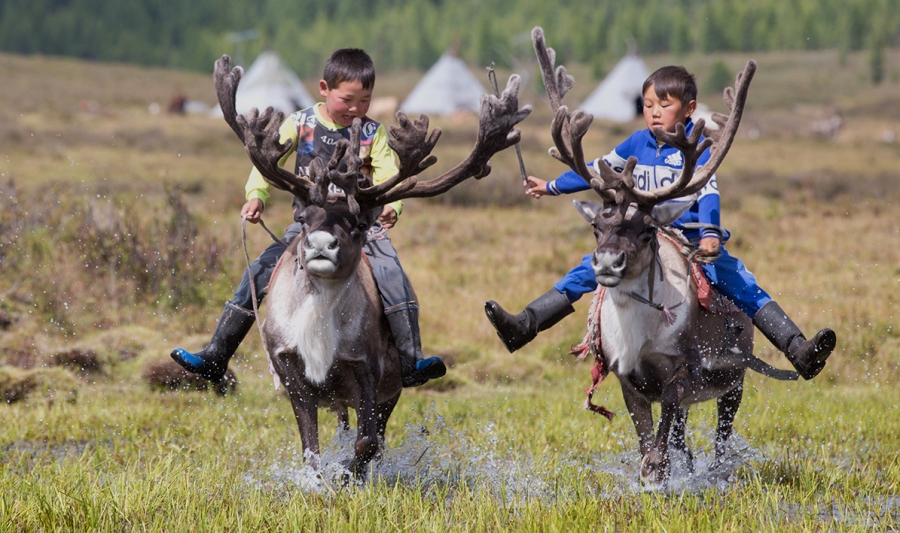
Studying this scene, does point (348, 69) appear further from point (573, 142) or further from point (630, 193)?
point (630, 193)

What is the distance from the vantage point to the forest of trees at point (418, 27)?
13350 cm

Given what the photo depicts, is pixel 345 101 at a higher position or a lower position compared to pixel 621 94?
lower

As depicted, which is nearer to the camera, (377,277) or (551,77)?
(377,277)

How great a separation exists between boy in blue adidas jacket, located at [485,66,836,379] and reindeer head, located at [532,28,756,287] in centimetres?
16

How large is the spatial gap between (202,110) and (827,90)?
178 feet

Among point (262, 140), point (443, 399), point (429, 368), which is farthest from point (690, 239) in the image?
point (443, 399)

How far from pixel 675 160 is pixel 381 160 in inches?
69.8

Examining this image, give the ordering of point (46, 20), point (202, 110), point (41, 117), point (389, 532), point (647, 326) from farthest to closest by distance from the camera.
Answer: point (46, 20) < point (202, 110) < point (41, 117) < point (647, 326) < point (389, 532)

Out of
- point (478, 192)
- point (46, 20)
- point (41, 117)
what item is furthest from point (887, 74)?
point (46, 20)

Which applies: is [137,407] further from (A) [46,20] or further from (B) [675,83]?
(A) [46,20]

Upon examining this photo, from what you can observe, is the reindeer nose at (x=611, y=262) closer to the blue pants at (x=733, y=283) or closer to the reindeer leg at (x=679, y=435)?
the blue pants at (x=733, y=283)

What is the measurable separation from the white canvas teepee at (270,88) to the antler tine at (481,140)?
157 ft

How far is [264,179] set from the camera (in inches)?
258

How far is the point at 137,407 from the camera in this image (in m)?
8.74
